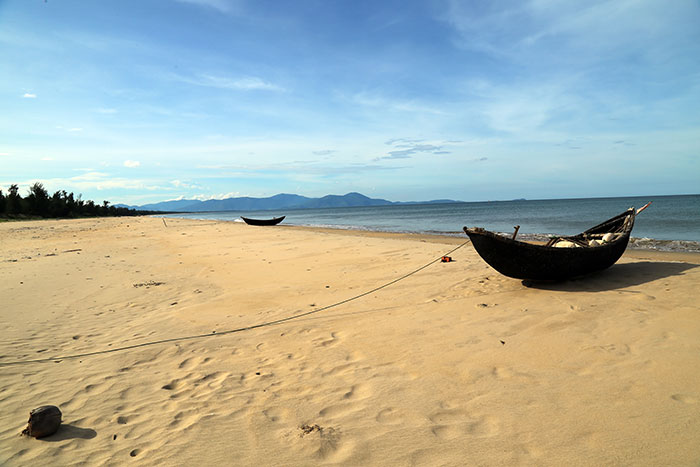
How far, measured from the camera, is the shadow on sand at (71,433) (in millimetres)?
2682

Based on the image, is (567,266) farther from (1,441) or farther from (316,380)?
(1,441)

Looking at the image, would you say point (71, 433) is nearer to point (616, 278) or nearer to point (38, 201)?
point (616, 278)

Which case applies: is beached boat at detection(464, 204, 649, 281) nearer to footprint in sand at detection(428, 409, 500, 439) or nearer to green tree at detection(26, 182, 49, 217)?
footprint in sand at detection(428, 409, 500, 439)

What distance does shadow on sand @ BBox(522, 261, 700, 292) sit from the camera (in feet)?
21.3

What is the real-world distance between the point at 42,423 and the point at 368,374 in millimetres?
2683

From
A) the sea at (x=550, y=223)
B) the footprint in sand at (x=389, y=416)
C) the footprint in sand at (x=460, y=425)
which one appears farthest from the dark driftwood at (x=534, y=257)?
the sea at (x=550, y=223)

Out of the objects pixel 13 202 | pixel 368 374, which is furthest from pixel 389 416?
pixel 13 202

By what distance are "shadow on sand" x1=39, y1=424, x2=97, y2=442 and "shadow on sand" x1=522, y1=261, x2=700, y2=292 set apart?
6756mm

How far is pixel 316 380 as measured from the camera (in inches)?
140

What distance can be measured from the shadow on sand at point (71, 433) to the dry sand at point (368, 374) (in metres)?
0.01

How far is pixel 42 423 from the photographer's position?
8.70 ft

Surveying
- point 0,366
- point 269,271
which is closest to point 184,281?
point 269,271

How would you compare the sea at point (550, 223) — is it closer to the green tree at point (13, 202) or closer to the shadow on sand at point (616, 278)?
the shadow on sand at point (616, 278)

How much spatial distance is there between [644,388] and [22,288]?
10.4 m
